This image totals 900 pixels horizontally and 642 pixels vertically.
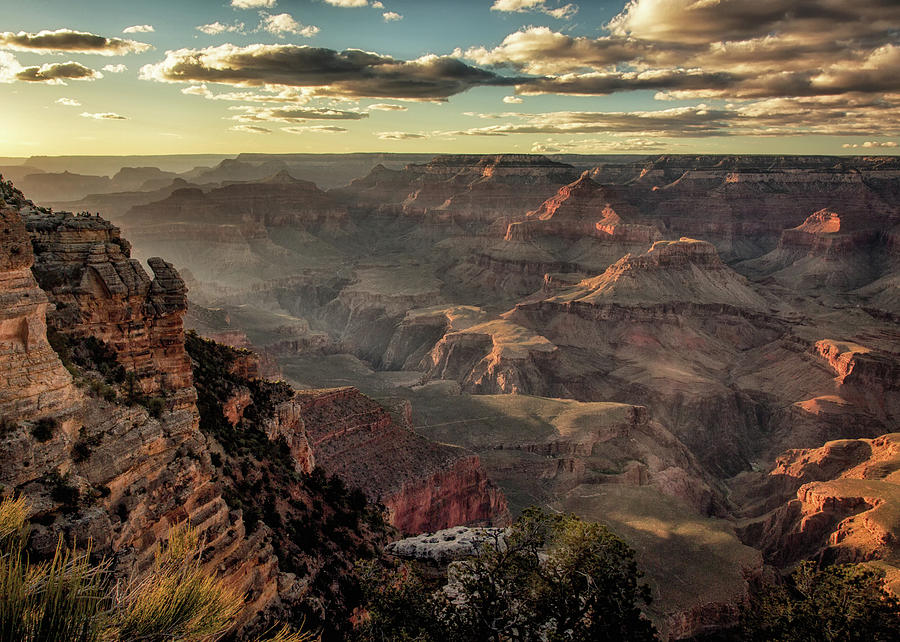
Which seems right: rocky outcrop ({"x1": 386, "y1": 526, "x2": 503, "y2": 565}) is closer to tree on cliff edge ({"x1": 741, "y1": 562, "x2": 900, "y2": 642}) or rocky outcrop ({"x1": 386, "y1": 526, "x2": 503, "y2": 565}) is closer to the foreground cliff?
the foreground cliff

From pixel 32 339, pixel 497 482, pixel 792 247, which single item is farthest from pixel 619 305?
pixel 32 339

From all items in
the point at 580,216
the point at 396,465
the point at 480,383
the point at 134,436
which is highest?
the point at 134,436

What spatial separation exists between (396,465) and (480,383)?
174 ft

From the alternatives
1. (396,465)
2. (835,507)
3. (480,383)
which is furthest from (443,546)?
(480,383)

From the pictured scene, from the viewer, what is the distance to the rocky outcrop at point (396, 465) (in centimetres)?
3722

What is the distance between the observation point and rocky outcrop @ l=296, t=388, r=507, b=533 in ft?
122

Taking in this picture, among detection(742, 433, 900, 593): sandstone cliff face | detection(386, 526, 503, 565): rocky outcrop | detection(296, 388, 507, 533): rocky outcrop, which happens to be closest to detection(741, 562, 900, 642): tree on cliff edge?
detection(386, 526, 503, 565): rocky outcrop

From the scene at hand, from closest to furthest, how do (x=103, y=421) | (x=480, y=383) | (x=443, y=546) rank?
(x=103, y=421), (x=443, y=546), (x=480, y=383)

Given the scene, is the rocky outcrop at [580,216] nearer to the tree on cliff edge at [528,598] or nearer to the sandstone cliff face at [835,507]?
the sandstone cliff face at [835,507]

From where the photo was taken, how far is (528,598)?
16750 mm

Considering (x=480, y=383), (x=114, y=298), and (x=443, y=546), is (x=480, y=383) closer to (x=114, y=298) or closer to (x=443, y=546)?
(x=443, y=546)

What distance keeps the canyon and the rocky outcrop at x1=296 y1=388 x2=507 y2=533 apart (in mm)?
185

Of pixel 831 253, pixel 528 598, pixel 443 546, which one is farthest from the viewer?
pixel 831 253

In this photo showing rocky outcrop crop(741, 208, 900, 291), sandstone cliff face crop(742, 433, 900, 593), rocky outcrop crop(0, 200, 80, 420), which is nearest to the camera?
rocky outcrop crop(0, 200, 80, 420)
